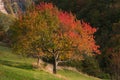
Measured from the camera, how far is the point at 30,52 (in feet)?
154

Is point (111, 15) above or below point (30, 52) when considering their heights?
above

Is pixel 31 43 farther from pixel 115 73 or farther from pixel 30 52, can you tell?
pixel 115 73

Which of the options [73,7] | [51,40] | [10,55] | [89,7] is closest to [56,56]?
[51,40]

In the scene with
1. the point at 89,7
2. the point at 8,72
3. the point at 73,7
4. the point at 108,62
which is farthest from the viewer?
the point at 73,7

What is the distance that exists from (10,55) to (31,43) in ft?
46.8

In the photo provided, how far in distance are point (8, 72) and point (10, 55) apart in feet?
92.5

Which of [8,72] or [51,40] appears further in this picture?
[51,40]

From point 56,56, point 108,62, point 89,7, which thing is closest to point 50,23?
point 56,56

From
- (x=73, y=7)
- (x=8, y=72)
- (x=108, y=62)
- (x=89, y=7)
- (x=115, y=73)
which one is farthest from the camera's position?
(x=73, y=7)

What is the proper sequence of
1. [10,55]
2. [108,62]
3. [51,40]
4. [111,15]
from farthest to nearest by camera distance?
[111,15]
[108,62]
[10,55]
[51,40]

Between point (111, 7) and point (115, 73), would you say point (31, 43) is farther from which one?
point (111, 7)

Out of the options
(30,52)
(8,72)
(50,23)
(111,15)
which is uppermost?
(111,15)

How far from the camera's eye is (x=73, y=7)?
11588 cm

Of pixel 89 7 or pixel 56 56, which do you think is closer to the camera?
pixel 56 56
